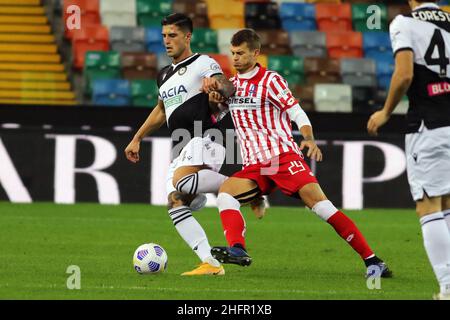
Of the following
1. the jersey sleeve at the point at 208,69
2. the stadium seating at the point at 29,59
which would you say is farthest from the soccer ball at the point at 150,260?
the stadium seating at the point at 29,59

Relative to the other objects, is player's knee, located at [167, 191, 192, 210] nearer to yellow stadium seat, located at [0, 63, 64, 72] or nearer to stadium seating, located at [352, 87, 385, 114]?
stadium seating, located at [352, 87, 385, 114]

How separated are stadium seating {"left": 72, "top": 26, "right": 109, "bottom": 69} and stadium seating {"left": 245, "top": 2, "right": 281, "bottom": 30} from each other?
8.68 ft

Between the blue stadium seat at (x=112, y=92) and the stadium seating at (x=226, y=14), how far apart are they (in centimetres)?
295

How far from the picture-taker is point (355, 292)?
722cm

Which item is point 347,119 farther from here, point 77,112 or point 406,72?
point 406,72

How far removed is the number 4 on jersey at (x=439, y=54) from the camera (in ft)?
21.2

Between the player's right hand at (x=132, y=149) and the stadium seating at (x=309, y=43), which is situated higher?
the stadium seating at (x=309, y=43)

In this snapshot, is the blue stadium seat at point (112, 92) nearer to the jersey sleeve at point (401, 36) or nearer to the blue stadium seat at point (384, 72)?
the blue stadium seat at point (384, 72)

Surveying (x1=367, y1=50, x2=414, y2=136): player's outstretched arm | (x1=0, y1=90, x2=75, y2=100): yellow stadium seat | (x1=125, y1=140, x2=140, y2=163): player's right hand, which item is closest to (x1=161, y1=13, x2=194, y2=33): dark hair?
(x1=125, y1=140, x2=140, y2=163): player's right hand

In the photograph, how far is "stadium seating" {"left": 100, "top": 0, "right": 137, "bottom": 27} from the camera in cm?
1892

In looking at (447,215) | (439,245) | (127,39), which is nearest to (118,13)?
(127,39)

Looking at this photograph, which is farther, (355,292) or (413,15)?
(355,292)
